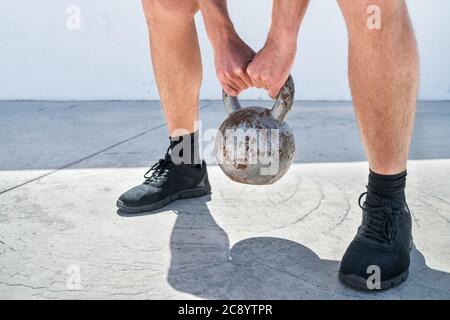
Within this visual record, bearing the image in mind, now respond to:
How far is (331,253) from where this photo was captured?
1.29 metres

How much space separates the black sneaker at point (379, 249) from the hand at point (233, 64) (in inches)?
18.0

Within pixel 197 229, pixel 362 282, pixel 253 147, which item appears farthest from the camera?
pixel 197 229

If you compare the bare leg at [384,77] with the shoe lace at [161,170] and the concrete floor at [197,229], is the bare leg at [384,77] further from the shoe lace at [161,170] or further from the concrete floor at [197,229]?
the shoe lace at [161,170]

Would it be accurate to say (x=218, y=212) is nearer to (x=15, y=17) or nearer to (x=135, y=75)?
(x=135, y=75)

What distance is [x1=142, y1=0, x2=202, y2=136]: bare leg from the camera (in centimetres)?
165

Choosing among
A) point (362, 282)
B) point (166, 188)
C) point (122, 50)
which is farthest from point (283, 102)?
point (122, 50)

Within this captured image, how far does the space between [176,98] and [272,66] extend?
556mm

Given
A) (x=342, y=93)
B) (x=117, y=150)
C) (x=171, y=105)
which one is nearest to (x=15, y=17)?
(x=117, y=150)

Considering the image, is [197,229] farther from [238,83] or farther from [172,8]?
[172,8]

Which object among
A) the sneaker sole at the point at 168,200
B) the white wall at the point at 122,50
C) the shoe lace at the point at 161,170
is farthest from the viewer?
the white wall at the point at 122,50

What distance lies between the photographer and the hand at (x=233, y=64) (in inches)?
51.5

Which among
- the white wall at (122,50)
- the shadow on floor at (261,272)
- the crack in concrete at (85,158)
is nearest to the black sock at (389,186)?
the shadow on floor at (261,272)

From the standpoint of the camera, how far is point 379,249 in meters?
1.16

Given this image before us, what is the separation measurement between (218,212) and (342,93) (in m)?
3.13
